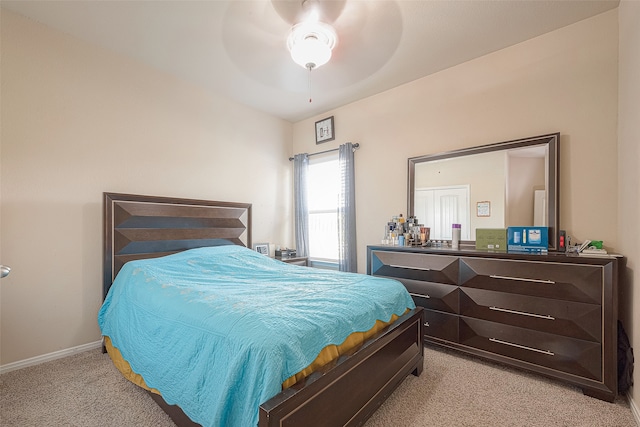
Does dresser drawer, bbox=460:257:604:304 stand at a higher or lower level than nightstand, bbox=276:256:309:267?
higher

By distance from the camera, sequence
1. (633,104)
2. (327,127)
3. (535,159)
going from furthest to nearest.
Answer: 1. (327,127)
2. (535,159)
3. (633,104)

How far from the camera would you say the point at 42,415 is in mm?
1694

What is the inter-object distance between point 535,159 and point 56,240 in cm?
424

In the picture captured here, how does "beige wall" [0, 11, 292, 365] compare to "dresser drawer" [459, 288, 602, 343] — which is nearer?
"dresser drawer" [459, 288, 602, 343]

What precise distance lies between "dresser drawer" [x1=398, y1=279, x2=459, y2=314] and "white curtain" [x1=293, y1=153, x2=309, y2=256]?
1.80 metres

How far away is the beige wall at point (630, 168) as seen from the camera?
1.73m

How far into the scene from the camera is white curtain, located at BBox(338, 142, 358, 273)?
3648 millimetres

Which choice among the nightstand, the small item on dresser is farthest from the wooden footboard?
the nightstand

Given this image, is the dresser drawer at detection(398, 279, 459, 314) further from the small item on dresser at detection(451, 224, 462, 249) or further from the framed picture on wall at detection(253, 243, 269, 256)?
the framed picture on wall at detection(253, 243, 269, 256)

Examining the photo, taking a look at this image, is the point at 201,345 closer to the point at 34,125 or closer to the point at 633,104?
the point at 34,125

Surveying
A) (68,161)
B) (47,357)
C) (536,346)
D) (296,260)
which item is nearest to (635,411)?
(536,346)

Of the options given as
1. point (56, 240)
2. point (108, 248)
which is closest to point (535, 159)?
point (108, 248)

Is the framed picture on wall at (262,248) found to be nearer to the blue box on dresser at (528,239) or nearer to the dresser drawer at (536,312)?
the dresser drawer at (536,312)

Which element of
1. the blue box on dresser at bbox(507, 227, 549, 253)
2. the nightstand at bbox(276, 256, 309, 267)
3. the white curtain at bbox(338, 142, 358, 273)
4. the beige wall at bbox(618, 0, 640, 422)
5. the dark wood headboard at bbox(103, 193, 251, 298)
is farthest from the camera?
the nightstand at bbox(276, 256, 309, 267)
